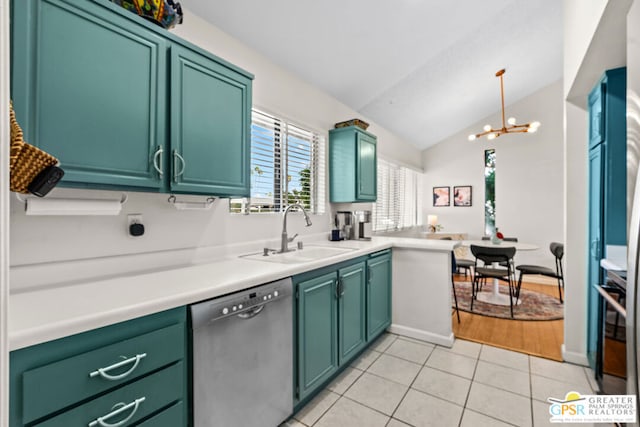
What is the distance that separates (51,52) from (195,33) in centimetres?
107

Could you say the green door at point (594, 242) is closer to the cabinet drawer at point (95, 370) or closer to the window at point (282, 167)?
the window at point (282, 167)

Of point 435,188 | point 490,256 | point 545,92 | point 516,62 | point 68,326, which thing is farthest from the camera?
point 435,188

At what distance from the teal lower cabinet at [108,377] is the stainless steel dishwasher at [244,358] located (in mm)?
76

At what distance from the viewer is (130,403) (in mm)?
989

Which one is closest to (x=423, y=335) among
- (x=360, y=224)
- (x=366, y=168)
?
(x=360, y=224)

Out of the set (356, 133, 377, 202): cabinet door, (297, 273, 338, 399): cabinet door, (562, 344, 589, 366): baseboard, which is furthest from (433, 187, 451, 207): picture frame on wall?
(297, 273, 338, 399): cabinet door

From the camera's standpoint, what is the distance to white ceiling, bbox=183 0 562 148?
87.2 inches

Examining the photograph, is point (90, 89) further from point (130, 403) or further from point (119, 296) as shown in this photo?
point (130, 403)

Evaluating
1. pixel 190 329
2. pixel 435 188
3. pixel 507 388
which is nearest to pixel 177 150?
pixel 190 329

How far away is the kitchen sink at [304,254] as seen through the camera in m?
2.09

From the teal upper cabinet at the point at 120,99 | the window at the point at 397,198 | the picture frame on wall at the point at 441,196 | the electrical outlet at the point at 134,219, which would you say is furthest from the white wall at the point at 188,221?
the picture frame on wall at the point at 441,196

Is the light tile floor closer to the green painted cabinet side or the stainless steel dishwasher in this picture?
the stainless steel dishwasher

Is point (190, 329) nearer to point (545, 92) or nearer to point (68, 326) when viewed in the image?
point (68, 326)

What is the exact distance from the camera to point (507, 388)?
2.07 meters
